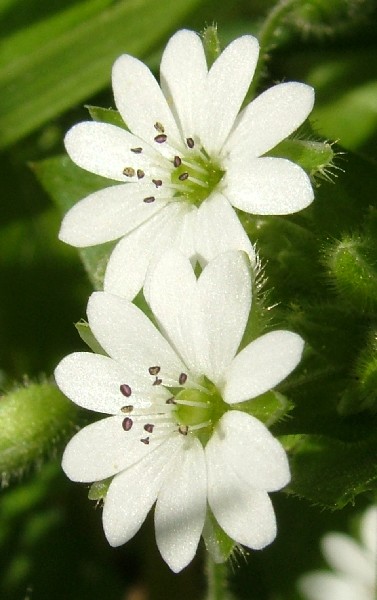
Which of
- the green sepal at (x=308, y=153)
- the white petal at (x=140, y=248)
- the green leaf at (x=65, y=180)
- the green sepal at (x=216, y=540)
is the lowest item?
the green sepal at (x=216, y=540)

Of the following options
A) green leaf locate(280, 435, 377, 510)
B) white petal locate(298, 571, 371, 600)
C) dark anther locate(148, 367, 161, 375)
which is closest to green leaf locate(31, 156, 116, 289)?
dark anther locate(148, 367, 161, 375)

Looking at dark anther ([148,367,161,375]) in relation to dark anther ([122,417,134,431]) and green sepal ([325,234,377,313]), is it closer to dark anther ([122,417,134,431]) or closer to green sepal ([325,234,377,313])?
A: dark anther ([122,417,134,431])

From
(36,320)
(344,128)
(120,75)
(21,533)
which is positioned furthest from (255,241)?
(21,533)

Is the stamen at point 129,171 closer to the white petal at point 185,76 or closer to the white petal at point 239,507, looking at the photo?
the white petal at point 185,76

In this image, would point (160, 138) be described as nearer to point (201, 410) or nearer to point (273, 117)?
point (273, 117)

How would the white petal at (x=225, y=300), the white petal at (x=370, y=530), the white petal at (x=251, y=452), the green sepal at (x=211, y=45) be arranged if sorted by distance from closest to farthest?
the white petal at (x=251, y=452) < the white petal at (x=225, y=300) < the green sepal at (x=211, y=45) < the white petal at (x=370, y=530)

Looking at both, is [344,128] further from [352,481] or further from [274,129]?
[352,481]

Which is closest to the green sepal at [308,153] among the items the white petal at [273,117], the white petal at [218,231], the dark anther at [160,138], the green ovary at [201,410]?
the white petal at [273,117]
